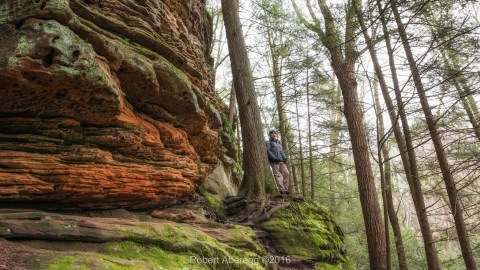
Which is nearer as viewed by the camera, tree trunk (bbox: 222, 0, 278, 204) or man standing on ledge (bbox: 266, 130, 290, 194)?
tree trunk (bbox: 222, 0, 278, 204)

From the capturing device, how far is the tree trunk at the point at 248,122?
769 cm

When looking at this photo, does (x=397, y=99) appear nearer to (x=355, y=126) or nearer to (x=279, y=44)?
(x=355, y=126)

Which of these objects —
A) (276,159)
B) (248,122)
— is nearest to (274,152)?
(276,159)

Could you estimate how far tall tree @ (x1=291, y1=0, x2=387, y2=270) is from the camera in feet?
24.7

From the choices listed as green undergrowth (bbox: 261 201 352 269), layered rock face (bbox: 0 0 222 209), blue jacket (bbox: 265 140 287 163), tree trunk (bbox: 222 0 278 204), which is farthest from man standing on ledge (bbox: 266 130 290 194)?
layered rock face (bbox: 0 0 222 209)

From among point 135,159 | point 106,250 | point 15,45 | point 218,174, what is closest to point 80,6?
point 15,45

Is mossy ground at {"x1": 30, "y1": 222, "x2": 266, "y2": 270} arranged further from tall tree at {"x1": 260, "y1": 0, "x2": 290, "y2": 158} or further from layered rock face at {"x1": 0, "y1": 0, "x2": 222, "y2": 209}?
tall tree at {"x1": 260, "y1": 0, "x2": 290, "y2": 158}

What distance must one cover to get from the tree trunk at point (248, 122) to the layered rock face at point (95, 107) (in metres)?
1.39

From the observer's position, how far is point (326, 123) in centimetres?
1202

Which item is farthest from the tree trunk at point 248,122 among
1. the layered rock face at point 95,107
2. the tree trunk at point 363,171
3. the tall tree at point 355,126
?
the tree trunk at point 363,171

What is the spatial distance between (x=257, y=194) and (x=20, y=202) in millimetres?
4703

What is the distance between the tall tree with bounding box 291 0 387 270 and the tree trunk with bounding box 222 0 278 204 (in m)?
2.13

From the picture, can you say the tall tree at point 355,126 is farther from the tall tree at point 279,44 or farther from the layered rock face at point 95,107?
the layered rock face at point 95,107

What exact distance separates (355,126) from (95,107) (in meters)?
6.66
